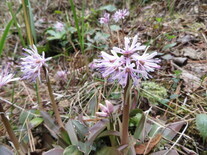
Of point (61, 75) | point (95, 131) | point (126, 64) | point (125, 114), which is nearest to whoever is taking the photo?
point (126, 64)

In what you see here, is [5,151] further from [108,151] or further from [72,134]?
[108,151]

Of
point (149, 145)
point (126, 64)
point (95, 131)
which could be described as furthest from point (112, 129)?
point (126, 64)

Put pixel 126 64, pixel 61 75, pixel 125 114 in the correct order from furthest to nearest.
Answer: pixel 61 75
pixel 125 114
pixel 126 64

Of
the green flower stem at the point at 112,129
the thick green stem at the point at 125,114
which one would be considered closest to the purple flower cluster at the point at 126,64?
the thick green stem at the point at 125,114

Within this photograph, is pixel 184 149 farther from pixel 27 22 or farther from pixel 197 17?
pixel 197 17

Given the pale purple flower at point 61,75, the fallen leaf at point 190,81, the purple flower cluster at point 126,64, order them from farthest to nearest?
1. the pale purple flower at point 61,75
2. the fallen leaf at point 190,81
3. the purple flower cluster at point 126,64

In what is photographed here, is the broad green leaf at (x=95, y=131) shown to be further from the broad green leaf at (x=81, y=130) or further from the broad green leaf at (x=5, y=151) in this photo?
the broad green leaf at (x=5, y=151)

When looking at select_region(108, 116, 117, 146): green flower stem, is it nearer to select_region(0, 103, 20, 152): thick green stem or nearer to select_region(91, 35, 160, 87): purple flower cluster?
select_region(91, 35, 160, 87): purple flower cluster

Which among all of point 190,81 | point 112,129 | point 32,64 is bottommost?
point 190,81

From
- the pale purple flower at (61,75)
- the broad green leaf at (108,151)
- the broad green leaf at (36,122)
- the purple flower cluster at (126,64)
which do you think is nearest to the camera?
the purple flower cluster at (126,64)

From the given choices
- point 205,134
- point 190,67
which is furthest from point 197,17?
point 205,134

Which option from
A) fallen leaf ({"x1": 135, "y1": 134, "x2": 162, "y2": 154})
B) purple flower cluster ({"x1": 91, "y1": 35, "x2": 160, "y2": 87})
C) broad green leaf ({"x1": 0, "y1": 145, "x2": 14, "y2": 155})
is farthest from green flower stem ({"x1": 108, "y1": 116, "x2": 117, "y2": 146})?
broad green leaf ({"x1": 0, "y1": 145, "x2": 14, "y2": 155})
